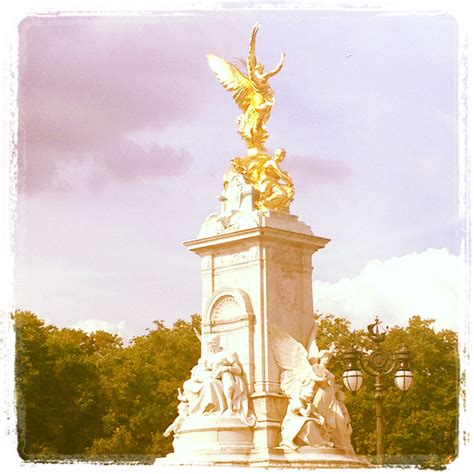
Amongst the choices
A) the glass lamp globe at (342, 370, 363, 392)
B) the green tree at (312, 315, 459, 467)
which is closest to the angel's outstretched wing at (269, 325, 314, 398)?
the glass lamp globe at (342, 370, 363, 392)

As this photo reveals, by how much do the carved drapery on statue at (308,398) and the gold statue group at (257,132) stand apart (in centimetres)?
266

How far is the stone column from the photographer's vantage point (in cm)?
2808

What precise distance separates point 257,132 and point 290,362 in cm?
453

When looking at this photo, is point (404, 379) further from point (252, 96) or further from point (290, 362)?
point (252, 96)

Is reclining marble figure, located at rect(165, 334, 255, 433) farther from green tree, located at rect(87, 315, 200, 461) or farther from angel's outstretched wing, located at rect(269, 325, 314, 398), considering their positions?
green tree, located at rect(87, 315, 200, 461)

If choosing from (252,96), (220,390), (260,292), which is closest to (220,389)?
(220,390)

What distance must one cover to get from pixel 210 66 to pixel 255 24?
68.5 inches

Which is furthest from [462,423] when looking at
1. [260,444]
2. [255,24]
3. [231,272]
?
[255,24]

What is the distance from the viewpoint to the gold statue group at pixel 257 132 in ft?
96.3

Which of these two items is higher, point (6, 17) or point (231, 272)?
point (6, 17)

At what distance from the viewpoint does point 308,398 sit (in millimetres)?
27594

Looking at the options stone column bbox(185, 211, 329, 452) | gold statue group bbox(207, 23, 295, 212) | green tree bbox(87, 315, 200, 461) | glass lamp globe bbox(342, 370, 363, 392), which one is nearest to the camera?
glass lamp globe bbox(342, 370, 363, 392)

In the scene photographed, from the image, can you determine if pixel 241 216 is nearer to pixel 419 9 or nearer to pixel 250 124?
pixel 250 124

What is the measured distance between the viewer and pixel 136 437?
4359 cm
